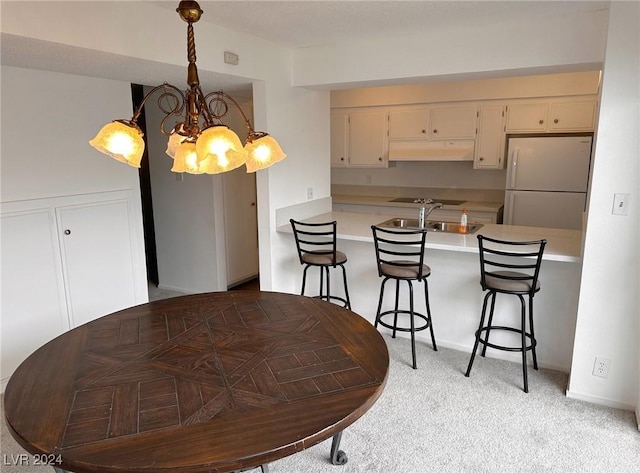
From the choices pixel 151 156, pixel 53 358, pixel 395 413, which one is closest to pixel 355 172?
pixel 151 156

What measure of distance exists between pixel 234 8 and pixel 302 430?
2346 mm

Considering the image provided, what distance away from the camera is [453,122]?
17.0ft

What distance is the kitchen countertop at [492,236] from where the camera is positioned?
9.28 feet

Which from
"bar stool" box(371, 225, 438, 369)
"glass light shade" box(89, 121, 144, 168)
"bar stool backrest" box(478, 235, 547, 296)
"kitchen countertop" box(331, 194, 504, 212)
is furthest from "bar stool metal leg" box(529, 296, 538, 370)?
"glass light shade" box(89, 121, 144, 168)

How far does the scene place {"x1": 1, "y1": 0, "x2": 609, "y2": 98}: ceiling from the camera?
Answer: 2434 millimetres

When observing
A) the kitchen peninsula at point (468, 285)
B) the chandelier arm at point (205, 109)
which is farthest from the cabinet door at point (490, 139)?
the chandelier arm at point (205, 109)

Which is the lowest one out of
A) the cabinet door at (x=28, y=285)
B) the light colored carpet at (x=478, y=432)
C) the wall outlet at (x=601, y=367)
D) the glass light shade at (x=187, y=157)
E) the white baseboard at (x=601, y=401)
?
the light colored carpet at (x=478, y=432)

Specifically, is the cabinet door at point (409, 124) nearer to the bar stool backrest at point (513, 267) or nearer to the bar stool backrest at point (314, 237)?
the bar stool backrest at point (314, 237)

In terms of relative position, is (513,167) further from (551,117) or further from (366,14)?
(366,14)

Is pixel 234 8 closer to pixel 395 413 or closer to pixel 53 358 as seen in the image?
pixel 53 358

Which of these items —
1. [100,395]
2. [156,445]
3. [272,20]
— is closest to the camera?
[156,445]

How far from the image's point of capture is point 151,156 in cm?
466

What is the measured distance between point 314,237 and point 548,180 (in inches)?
102

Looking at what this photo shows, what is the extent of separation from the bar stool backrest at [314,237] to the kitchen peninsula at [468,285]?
0.32ft
